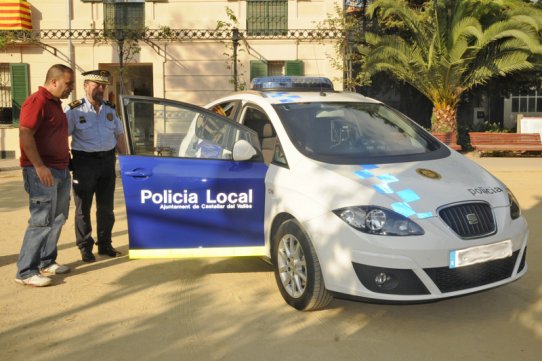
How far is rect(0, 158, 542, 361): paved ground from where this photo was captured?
3.34 m

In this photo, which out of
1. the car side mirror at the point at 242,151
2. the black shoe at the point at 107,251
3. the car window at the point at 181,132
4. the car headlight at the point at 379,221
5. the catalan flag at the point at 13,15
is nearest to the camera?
the car headlight at the point at 379,221

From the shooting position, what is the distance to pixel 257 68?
1600 centimetres

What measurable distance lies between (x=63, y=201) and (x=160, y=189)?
1043mm

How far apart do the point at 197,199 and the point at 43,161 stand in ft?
4.39

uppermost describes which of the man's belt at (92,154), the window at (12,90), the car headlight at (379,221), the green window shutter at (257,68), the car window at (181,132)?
the green window shutter at (257,68)

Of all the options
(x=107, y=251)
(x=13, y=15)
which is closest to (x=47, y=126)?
(x=107, y=251)

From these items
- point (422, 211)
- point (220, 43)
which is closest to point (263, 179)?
point (422, 211)

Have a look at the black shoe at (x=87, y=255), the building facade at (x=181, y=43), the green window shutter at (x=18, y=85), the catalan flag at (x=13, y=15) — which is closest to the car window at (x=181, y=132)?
the black shoe at (x=87, y=255)

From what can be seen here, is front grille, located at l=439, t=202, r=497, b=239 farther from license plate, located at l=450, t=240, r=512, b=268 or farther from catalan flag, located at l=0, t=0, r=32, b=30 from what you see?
catalan flag, located at l=0, t=0, r=32, b=30

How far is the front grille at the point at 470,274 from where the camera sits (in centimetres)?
348

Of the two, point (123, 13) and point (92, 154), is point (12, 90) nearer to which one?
point (123, 13)

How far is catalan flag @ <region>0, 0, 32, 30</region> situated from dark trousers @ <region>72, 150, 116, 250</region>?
1211 centimetres

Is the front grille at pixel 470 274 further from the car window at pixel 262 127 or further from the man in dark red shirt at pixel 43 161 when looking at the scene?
the man in dark red shirt at pixel 43 161

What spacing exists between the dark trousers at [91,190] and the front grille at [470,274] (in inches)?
126
